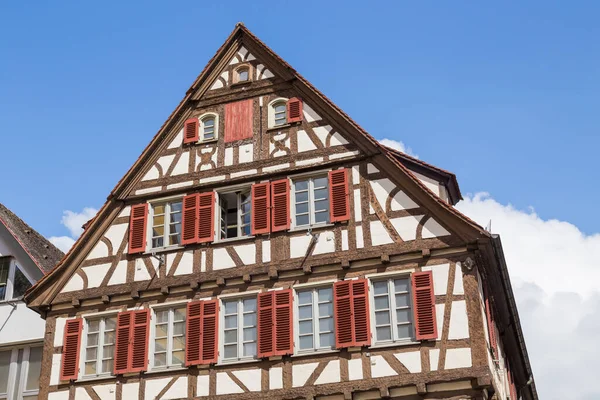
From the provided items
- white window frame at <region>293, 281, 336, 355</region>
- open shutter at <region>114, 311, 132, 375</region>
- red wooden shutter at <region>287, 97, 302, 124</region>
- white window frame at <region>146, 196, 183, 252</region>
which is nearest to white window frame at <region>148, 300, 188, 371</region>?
open shutter at <region>114, 311, 132, 375</region>

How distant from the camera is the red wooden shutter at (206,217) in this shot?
21.5 m

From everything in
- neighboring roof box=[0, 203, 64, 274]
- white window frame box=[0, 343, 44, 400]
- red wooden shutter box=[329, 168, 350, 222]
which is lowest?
white window frame box=[0, 343, 44, 400]

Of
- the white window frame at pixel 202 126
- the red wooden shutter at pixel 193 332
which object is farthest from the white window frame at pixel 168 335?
the white window frame at pixel 202 126

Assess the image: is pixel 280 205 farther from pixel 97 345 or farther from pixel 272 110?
pixel 97 345

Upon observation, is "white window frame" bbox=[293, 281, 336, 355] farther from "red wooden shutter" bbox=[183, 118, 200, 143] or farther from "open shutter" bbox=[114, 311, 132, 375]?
"red wooden shutter" bbox=[183, 118, 200, 143]

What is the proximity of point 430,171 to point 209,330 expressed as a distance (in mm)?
6630

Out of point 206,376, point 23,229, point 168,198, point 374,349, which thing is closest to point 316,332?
point 374,349

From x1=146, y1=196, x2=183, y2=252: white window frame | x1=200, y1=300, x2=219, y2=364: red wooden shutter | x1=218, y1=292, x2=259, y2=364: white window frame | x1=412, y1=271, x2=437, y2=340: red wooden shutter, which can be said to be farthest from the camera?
x1=146, y1=196, x2=183, y2=252: white window frame

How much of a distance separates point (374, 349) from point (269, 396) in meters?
2.45

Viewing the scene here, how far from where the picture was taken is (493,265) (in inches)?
790

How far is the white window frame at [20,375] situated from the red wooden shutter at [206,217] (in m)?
6.27

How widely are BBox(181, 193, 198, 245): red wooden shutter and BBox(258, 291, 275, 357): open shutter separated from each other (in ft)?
8.00

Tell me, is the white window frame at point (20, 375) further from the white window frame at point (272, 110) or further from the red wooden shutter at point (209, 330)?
the white window frame at point (272, 110)

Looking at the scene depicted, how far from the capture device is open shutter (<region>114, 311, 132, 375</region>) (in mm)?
20766
